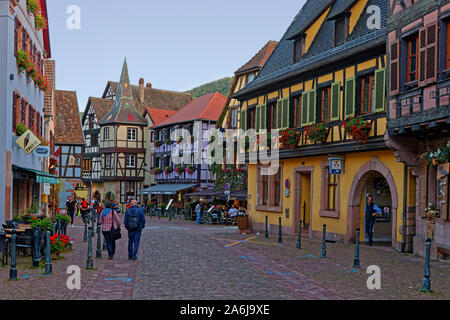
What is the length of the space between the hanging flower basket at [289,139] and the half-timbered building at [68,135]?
2962 centimetres

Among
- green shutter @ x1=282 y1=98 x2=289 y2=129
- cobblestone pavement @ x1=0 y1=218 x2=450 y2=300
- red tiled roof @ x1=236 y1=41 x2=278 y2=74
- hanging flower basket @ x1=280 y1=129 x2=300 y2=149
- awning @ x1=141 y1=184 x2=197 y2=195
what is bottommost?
cobblestone pavement @ x1=0 y1=218 x2=450 y2=300

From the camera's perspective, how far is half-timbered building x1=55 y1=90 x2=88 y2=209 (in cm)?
5296

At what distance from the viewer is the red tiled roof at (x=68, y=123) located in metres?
52.8

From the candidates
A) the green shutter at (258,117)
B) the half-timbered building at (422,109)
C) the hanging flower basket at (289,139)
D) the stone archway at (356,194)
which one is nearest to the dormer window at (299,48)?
the hanging flower basket at (289,139)

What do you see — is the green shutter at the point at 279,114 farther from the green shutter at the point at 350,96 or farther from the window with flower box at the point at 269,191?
the green shutter at the point at 350,96

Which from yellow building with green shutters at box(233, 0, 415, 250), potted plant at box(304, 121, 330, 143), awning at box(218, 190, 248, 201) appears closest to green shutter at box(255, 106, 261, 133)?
yellow building with green shutters at box(233, 0, 415, 250)

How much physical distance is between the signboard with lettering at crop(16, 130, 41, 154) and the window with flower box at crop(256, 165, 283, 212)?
10791 millimetres

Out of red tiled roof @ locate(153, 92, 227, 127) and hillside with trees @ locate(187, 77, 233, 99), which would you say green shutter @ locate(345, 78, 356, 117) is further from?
hillside with trees @ locate(187, 77, 233, 99)

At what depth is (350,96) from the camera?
66.6ft

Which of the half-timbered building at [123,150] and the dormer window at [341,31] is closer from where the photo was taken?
the dormer window at [341,31]

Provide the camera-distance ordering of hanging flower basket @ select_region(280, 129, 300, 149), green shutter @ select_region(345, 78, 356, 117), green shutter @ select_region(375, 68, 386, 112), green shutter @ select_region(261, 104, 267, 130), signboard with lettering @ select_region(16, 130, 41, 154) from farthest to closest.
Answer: green shutter @ select_region(261, 104, 267, 130) → hanging flower basket @ select_region(280, 129, 300, 149) → signboard with lettering @ select_region(16, 130, 41, 154) → green shutter @ select_region(345, 78, 356, 117) → green shutter @ select_region(375, 68, 386, 112)

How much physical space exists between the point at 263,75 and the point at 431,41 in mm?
13800
